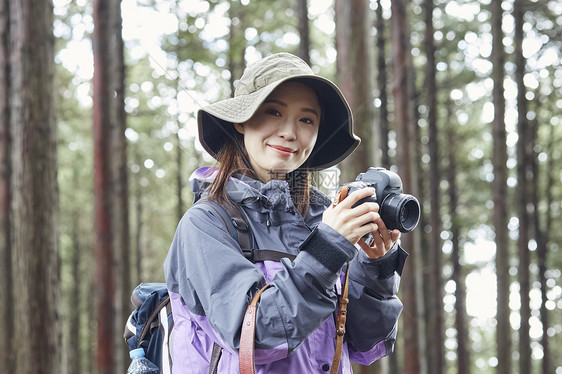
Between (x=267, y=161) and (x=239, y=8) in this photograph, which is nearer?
(x=267, y=161)

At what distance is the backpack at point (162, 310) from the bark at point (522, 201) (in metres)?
10.4

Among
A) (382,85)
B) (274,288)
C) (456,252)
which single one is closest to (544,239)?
(456,252)

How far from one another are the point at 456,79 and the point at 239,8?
5.88 meters

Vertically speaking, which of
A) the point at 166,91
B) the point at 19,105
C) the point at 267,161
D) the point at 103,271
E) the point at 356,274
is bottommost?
the point at 103,271

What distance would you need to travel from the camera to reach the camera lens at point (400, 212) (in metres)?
1.86

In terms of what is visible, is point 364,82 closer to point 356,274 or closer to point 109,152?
point 356,274

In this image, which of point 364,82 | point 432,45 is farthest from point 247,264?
point 432,45

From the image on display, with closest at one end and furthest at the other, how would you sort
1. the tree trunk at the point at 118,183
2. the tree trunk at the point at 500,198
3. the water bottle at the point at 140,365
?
the water bottle at the point at 140,365
the tree trunk at the point at 118,183
the tree trunk at the point at 500,198

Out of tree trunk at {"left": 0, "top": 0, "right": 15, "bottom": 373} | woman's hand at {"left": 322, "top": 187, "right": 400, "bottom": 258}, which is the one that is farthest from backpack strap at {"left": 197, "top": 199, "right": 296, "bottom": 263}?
tree trunk at {"left": 0, "top": 0, "right": 15, "bottom": 373}

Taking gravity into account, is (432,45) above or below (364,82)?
above

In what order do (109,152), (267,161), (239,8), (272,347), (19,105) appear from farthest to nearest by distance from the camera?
(239,8) < (109,152) < (19,105) < (267,161) < (272,347)

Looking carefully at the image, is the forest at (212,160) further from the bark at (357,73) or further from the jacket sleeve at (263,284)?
the jacket sleeve at (263,284)

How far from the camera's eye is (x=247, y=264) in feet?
5.56

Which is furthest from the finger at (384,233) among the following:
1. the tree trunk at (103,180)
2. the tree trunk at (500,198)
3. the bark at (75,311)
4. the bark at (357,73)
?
the bark at (75,311)
